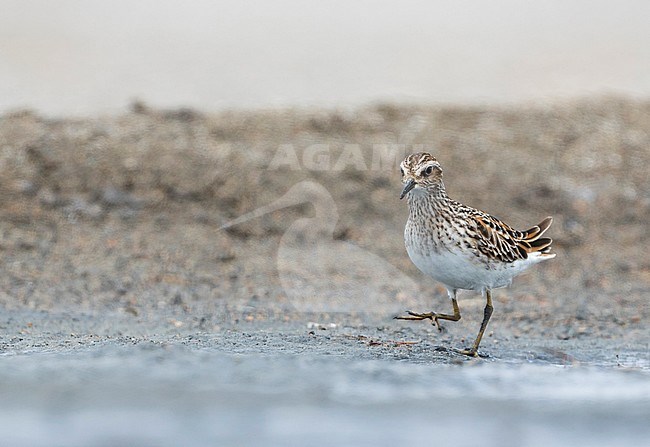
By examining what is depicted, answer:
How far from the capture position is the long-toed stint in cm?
901

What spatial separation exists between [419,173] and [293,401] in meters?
2.75

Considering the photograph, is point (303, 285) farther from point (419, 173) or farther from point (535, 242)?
point (419, 173)

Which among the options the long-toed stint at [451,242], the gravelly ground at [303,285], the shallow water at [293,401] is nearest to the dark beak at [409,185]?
the long-toed stint at [451,242]

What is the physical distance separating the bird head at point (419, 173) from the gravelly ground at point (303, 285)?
1235 millimetres

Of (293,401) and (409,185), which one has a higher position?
(409,185)

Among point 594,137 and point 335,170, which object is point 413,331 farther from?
point 594,137

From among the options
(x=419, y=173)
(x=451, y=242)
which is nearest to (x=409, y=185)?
(x=419, y=173)

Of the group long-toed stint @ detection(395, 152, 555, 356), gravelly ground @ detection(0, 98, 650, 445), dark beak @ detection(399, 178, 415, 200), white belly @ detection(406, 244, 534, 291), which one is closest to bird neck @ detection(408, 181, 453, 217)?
long-toed stint @ detection(395, 152, 555, 356)

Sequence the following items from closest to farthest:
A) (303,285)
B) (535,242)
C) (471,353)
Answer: (471,353) → (535,242) → (303,285)

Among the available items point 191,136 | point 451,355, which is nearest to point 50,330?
point 451,355

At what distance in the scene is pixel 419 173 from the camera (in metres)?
9.23

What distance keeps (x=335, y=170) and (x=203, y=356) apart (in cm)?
665

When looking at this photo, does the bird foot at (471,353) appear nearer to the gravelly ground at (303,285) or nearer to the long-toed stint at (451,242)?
the long-toed stint at (451,242)

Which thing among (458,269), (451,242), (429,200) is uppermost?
(429,200)
